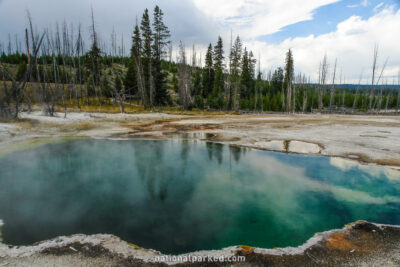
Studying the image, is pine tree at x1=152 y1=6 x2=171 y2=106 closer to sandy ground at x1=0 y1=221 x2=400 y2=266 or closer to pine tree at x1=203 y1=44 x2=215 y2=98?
pine tree at x1=203 y1=44 x2=215 y2=98

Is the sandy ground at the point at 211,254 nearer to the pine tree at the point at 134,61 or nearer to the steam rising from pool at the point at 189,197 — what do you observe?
the steam rising from pool at the point at 189,197

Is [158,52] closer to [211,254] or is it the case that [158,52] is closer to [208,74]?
[208,74]

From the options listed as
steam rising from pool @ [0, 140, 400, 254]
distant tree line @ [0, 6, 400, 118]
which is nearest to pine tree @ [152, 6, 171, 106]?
distant tree line @ [0, 6, 400, 118]

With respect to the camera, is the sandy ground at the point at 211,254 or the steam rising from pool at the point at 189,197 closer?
the sandy ground at the point at 211,254

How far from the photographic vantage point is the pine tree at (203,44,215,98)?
52466 mm

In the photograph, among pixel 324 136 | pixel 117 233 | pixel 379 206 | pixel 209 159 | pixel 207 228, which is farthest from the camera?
pixel 324 136

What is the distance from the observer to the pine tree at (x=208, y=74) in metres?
52.5

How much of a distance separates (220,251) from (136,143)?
11743mm

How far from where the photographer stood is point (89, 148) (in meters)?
14.1

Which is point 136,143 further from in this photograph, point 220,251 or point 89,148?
point 220,251

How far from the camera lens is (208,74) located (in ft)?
176

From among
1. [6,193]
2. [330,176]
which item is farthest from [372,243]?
[6,193]

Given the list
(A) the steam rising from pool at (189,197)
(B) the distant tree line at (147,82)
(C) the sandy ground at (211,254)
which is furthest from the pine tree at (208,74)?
(C) the sandy ground at (211,254)

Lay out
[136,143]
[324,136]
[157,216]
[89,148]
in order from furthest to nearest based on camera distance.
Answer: [324,136], [136,143], [89,148], [157,216]
